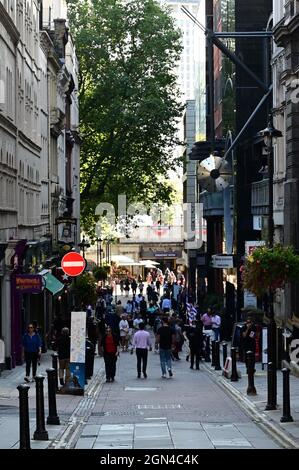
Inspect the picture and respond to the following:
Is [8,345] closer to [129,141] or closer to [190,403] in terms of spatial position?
[190,403]

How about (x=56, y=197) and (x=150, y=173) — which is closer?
(x=56, y=197)

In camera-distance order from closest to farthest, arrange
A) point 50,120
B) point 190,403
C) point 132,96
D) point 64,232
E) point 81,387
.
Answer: point 190,403
point 81,387
point 64,232
point 50,120
point 132,96

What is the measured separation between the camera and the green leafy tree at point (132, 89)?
76.8 meters

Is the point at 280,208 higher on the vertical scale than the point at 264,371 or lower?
higher

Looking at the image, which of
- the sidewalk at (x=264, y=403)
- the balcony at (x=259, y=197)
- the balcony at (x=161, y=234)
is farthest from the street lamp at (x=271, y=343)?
the balcony at (x=161, y=234)

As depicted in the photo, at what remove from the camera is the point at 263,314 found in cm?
4028

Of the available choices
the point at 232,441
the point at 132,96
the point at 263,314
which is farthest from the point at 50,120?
the point at 232,441

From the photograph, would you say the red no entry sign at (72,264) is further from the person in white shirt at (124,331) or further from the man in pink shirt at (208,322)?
the person in white shirt at (124,331)

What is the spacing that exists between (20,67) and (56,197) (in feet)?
63.5

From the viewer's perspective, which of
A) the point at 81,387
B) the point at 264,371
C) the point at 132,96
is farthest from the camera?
the point at 132,96

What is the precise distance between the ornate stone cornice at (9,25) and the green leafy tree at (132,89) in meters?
33.2

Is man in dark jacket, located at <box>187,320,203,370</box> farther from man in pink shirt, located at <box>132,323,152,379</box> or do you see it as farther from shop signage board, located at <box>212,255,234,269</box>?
shop signage board, located at <box>212,255,234,269</box>

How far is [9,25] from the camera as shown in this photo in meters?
40.8

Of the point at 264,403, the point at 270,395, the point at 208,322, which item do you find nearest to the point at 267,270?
the point at 264,403
